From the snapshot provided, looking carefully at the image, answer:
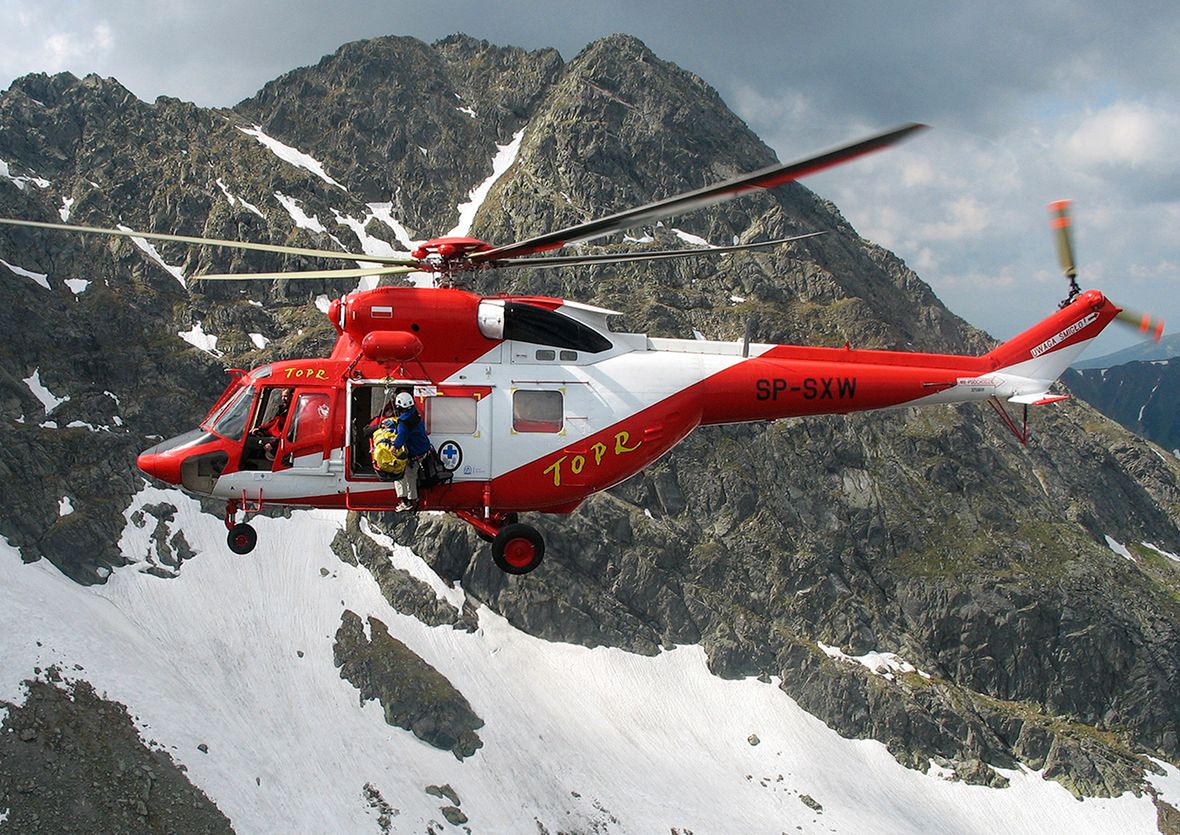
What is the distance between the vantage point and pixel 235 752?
7219cm

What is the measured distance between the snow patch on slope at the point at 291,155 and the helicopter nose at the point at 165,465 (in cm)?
14963

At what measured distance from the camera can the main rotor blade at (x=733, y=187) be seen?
8750 millimetres

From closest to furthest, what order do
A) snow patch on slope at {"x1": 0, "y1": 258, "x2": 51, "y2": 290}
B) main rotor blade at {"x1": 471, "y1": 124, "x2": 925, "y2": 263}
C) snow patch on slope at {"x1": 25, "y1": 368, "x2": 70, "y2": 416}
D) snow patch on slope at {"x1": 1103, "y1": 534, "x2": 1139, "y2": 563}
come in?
main rotor blade at {"x1": 471, "y1": 124, "x2": 925, "y2": 263} → snow patch on slope at {"x1": 25, "y1": 368, "x2": 70, "y2": 416} → snow patch on slope at {"x1": 0, "y1": 258, "x2": 51, "y2": 290} → snow patch on slope at {"x1": 1103, "y1": 534, "x2": 1139, "y2": 563}

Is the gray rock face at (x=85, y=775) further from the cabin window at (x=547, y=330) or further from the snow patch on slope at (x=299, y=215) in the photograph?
the snow patch on slope at (x=299, y=215)

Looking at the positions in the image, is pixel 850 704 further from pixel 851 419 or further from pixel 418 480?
pixel 418 480

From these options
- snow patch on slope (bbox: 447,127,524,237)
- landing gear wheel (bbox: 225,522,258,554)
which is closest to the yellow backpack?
landing gear wheel (bbox: 225,522,258,554)

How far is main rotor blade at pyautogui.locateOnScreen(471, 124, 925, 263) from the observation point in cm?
875

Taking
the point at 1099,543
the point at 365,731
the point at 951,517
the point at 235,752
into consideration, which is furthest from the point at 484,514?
the point at 1099,543

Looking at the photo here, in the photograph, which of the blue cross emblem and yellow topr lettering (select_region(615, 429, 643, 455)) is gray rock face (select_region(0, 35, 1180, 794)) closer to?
the blue cross emblem

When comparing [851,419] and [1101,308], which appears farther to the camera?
[851,419]

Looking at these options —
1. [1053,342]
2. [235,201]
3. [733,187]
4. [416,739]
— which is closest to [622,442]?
[733,187]

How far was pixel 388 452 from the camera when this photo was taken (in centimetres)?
1394

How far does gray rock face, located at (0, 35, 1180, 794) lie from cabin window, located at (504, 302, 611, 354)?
271ft

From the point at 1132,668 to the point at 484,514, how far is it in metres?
117
